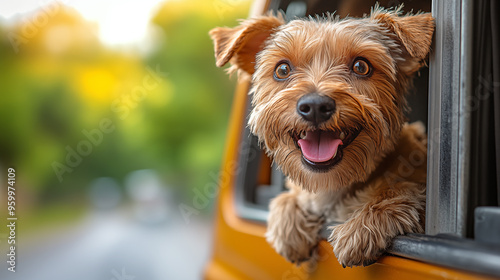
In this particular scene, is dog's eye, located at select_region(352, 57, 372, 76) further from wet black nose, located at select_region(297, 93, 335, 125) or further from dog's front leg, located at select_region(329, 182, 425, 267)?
dog's front leg, located at select_region(329, 182, 425, 267)

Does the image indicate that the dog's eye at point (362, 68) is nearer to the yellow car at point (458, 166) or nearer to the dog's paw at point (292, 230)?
the yellow car at point (458, 166)

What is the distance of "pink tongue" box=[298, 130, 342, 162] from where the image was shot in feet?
5.70

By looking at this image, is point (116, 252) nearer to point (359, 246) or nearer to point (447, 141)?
point (359, 246)

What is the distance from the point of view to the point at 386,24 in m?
1.85

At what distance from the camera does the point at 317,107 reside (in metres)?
1.62

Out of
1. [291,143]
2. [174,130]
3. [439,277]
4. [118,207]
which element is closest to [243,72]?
[291,143]

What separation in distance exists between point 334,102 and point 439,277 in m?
0.67

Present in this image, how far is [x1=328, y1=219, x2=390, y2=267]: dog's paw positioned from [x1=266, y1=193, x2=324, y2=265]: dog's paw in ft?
1.05

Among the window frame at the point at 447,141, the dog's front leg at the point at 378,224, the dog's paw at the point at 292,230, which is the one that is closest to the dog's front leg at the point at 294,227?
the dog's paw at the point at 292,230

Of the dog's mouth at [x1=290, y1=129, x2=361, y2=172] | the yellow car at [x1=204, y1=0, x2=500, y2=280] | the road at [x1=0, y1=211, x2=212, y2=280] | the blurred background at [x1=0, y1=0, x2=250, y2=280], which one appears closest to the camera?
the yellow car at [x1=204, y1=0, x2=500, y2=280]

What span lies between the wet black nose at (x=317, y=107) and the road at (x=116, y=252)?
322cm

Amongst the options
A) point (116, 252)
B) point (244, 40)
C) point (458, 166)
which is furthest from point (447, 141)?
point (116, 252)

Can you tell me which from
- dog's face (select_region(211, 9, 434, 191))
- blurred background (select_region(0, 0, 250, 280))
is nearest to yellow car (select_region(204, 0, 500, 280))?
dog's face (select_region(211, 9, 434, 191))

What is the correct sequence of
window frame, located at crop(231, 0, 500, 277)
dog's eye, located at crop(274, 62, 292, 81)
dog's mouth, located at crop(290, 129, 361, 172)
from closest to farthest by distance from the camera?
window frame, located at crop(231, 0, 500, 277)
dog's mouth, located at crop(290, 129, 361, 172)
dog's eye, located at crop(274, 62, 292, 81)
